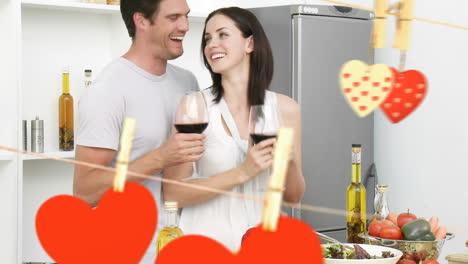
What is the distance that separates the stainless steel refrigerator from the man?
128 centimetres

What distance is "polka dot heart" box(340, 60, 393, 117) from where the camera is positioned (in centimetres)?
101

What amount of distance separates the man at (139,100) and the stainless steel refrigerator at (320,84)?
1284mm

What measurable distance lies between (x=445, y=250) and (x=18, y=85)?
2.11 meters

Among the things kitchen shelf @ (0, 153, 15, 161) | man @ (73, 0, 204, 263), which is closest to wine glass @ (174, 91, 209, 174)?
man @ (73, 0, 204, 263)

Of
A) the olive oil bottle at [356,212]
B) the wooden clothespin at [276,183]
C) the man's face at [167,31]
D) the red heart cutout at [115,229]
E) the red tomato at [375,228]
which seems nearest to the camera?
the wooden clothespin at [276,183]

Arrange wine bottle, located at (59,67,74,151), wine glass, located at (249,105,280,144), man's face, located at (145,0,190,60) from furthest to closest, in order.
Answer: wine bottle, located at (59,67,74,151) → man's face, located at (145,0,190,60) → wine glass, located at (249,105,280,144)

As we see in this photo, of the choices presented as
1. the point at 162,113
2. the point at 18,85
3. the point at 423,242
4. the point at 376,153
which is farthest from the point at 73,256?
the point at 376,153

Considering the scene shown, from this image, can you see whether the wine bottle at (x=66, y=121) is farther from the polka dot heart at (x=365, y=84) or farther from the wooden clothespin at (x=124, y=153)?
the wooden clothespin at (x=124, y=153)

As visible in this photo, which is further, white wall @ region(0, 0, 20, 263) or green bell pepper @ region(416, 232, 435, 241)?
white wall @ region(0, 0, 20, 263)

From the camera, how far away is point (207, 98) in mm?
2143

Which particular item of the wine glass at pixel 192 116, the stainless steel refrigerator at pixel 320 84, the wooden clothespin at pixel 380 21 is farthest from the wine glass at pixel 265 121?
the stainless steel refrigerator at pixel 320 84

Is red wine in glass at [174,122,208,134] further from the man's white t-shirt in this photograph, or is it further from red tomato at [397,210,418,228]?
red tomato at [397,210,418,228]

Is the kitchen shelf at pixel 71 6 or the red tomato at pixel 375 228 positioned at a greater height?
the kitchen shelf at pixel 71 6

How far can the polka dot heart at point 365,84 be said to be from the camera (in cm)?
101
